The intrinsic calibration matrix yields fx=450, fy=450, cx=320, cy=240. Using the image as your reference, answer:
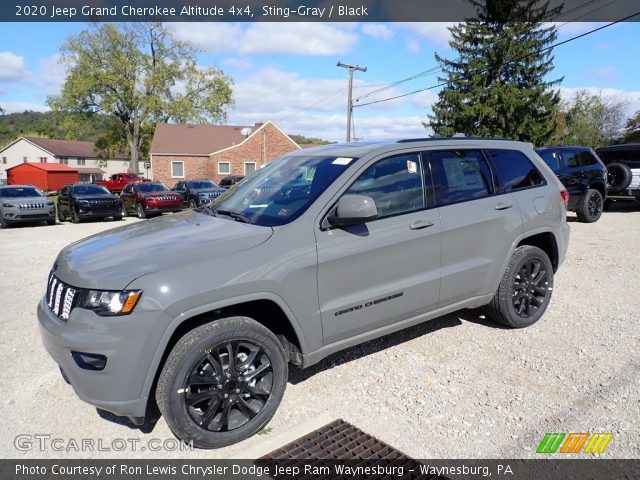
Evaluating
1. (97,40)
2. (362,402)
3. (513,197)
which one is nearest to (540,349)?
(513,197)

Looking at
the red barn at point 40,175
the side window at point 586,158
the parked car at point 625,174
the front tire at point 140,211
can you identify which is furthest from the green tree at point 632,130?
the red barn at point 40,175

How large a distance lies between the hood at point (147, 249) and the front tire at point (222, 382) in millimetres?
460

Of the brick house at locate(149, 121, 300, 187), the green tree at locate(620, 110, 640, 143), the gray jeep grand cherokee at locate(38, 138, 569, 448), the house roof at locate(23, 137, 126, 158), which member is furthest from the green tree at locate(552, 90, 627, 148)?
the house roof at locate(23, 137, 126, 158)

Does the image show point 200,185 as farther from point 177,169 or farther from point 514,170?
point 177,169

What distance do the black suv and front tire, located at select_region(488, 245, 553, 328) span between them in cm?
825

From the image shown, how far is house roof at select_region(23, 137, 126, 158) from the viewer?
67.8 metres

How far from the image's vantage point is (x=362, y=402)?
130 inches

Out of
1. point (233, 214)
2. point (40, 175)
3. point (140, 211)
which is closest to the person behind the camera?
point (233, 214)

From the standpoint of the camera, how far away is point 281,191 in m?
3.64

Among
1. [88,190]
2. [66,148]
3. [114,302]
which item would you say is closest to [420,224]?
[114,302]

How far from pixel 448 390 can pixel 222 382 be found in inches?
68.5

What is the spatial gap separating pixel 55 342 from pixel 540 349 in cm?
389

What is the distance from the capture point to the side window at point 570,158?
11867mm

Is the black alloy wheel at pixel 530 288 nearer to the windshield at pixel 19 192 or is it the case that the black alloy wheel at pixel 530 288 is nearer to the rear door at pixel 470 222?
the rear door at pixel 470 222
